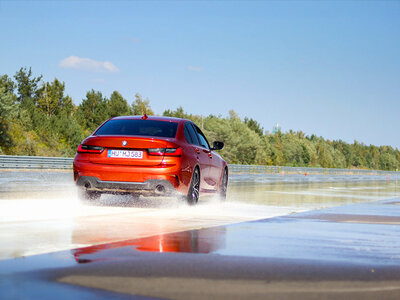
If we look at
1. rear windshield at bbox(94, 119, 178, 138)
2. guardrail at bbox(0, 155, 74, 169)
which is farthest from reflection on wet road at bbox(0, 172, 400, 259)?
guardrail at bbox(0, 155, 74, 169)

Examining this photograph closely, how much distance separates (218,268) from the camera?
215 inches

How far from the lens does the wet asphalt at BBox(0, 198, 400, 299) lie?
4504mm

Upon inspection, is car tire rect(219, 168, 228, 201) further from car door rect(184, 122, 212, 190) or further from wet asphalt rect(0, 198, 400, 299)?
wet asphalt rect(0, 198, 400, 299)

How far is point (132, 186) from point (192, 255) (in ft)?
16.3

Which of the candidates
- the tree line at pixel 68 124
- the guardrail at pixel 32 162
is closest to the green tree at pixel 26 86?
the tree line at pixel 68 124

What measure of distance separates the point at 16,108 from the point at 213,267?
51.2 m

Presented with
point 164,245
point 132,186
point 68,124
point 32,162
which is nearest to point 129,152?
point 132,186

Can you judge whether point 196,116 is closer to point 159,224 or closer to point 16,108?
point 16,108

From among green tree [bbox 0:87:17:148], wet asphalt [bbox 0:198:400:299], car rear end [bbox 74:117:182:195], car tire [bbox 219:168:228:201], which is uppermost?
green tree [bbox 0:87:17:148]

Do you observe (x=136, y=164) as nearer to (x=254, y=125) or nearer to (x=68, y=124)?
(x=68, y=124)

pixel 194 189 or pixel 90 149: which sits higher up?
pixel 90 149

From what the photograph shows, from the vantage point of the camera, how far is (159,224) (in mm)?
9055

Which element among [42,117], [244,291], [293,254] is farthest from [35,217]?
[42,117]

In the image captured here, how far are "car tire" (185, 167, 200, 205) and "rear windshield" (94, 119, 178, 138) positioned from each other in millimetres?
888
